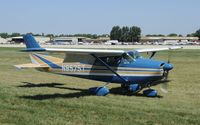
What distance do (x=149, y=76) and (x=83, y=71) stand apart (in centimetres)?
277

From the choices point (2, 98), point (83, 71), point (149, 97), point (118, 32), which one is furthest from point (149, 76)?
point (118, 32)

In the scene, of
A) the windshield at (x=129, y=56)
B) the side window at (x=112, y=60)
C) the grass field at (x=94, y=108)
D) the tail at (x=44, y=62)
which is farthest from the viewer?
the tail at (x=44, y=62)

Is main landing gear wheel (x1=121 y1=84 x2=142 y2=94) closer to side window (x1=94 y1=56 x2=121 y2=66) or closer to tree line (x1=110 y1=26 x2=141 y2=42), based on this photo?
side window (x1=94 y1=56 x2=121 y2=66)

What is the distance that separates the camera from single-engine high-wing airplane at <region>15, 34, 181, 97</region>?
12.8 meters

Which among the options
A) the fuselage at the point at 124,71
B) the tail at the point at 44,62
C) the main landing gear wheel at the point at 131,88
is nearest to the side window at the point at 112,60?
the fuselage at the point at 124,71

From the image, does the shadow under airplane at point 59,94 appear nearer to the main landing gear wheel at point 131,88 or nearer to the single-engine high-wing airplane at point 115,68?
the main landing gear wheel at point 131,88

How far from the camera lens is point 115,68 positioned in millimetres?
13508

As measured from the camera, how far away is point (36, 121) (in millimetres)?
8367

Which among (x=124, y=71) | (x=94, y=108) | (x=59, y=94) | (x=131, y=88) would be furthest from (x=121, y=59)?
(x=94, y=108)

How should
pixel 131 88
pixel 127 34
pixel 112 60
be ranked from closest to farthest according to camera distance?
pixel 112 60 → pixel 131 88 → pixel 127 34

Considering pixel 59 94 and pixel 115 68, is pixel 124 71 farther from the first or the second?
pixel 59 94

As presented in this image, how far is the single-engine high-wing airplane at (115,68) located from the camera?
41.9ft

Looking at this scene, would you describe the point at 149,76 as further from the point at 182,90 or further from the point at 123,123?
the point at 123,123

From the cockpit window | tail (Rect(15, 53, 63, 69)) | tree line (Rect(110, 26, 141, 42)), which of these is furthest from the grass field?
tree line (Rect(110, 26, 141, 42))
